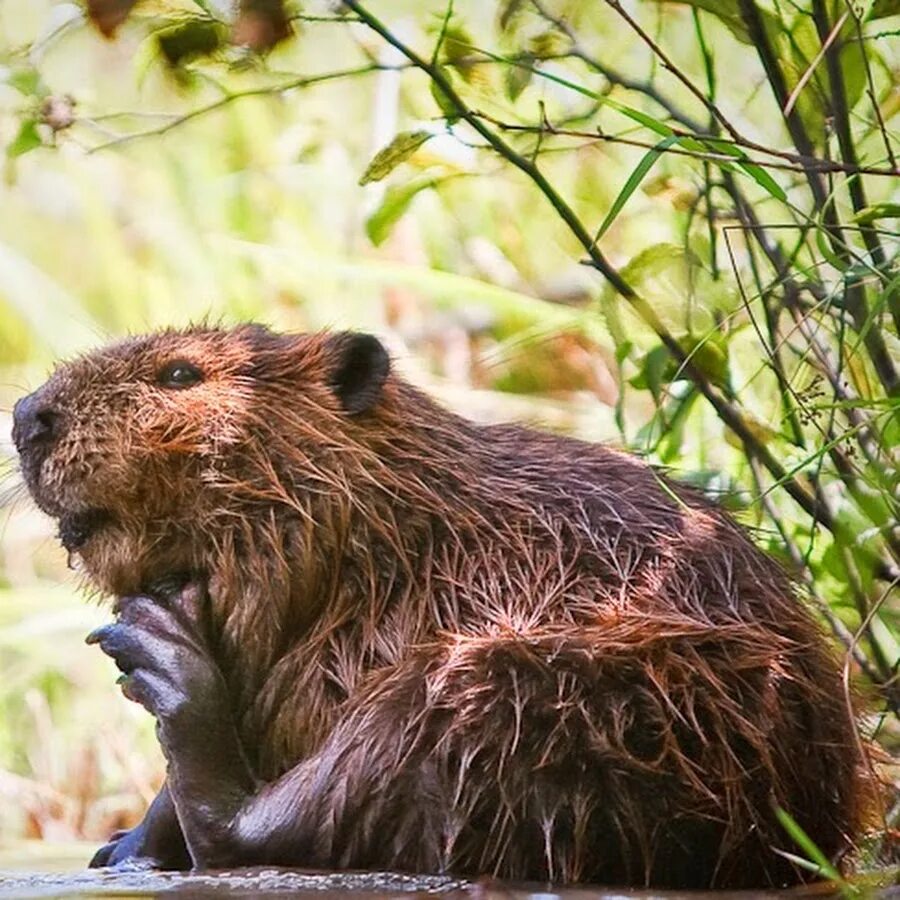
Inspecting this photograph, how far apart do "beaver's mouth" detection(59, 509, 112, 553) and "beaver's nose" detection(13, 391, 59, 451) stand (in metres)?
0.11

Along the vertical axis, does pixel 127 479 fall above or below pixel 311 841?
above

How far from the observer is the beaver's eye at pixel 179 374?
8.84 feet

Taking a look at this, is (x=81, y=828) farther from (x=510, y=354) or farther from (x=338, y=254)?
(x=338, y=254)

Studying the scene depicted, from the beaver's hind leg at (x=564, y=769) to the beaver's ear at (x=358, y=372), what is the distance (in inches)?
17.8

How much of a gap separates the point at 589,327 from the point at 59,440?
7.89ft

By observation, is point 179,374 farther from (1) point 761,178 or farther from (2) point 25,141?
(1) point 761,178

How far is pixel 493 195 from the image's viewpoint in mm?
5836

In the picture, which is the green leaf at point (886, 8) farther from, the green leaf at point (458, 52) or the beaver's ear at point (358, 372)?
the beaver's ear at point (358, 372)

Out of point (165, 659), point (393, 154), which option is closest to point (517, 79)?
point (393, 154)

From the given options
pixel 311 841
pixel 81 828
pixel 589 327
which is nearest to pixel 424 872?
pixel 311 841

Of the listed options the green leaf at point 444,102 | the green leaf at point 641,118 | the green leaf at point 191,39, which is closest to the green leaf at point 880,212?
the green leaf at point 641,118

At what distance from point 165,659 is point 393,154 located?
77 cm

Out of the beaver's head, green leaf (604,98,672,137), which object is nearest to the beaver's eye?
the beaver's head

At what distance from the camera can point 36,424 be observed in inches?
103
